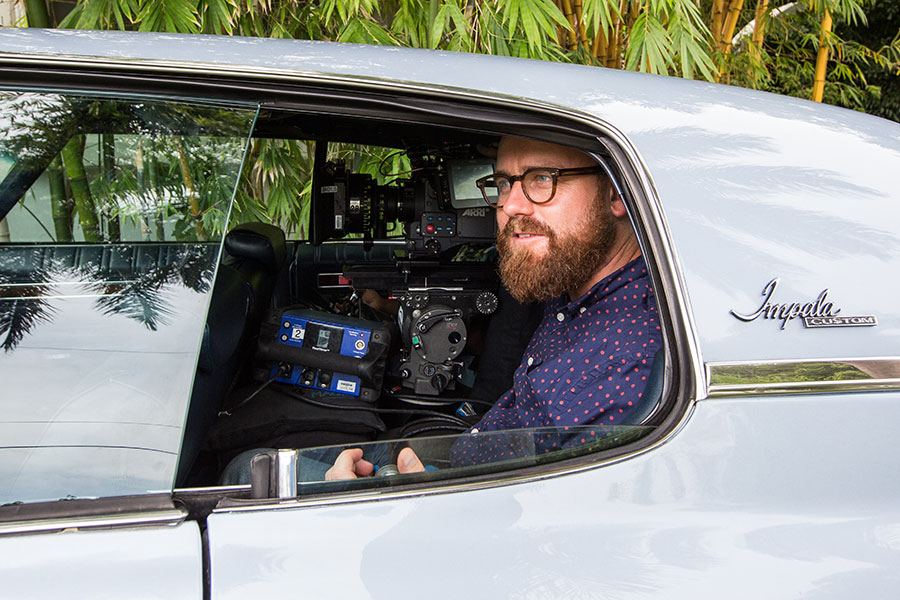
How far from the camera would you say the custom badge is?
37.4 inches

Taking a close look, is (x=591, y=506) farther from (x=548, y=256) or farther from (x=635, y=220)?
(x=548, y=256)

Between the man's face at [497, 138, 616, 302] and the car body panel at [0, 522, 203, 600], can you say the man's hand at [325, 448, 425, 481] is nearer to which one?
the car body panel at [0, 522, 203, 600]

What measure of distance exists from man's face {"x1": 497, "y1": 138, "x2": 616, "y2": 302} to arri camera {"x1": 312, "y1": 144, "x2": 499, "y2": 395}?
0.55 m

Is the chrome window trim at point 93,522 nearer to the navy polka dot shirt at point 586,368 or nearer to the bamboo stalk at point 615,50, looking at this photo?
the navy polka dot shirt at point 586,368

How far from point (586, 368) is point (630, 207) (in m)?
0.38

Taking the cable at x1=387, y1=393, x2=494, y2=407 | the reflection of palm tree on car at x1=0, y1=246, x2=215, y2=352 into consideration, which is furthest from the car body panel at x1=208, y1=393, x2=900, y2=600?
the cable at x1=387, y1=393, x2=494, y2=407

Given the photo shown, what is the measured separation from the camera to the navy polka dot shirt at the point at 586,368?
3.41ft

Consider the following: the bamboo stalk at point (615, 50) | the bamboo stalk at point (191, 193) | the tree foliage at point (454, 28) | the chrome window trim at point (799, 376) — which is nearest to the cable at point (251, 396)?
the tree foliage at point (454, 28)

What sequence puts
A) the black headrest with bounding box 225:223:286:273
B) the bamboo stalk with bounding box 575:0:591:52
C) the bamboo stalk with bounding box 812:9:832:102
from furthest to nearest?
the bamboo stalk with bounding box 812:9:832:102 < the bamboo stalk with bounding box 575:0:591:52 < the black headrest with bounding box 225:223:286:273

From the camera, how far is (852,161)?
1022mm

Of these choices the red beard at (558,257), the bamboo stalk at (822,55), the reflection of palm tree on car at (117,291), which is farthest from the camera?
the bamboo stalk at (822,55)

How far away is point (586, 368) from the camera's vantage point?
1.30 metres

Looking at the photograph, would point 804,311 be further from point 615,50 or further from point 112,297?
point 615,50

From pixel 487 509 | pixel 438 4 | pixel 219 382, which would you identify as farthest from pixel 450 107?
pixel 438 4
